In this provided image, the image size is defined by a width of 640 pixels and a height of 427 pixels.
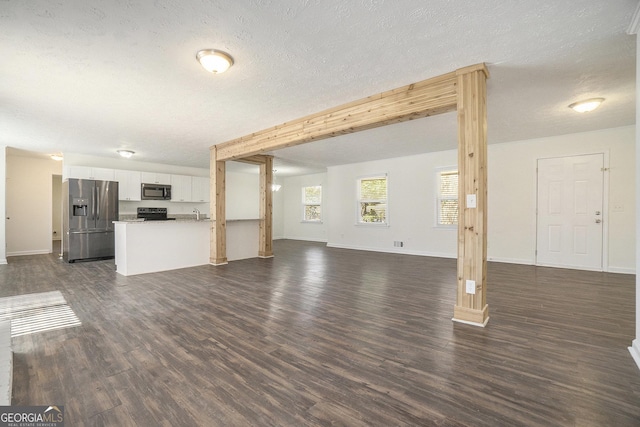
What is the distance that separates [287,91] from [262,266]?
12.0 feet

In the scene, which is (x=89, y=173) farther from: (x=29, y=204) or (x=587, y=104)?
(x=587, y=104)

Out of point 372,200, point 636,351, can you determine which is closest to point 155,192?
point 372,200

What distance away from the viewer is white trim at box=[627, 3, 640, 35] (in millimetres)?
1991

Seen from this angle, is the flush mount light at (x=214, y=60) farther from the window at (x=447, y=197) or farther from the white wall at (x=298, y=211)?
the white wall at (x=298, y=211)

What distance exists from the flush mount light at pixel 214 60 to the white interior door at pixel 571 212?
20.5ft

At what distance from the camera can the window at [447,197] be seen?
6812 mm

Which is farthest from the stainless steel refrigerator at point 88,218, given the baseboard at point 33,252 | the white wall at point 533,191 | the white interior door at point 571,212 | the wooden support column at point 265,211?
the white interior door at point 571,212

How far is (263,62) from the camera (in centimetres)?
271

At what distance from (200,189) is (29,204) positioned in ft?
14.2

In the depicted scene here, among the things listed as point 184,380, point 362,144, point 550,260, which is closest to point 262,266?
point 362,144

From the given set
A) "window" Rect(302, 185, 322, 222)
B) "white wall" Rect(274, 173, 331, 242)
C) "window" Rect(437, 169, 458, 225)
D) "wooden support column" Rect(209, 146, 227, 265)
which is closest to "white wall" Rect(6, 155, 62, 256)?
"wooden support column" Rect(209, 146, 227, 265)

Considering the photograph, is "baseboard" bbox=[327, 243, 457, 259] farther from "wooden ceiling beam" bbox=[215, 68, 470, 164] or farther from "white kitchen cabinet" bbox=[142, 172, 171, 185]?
"white kitchen cabinet" bbox=[142, 172, 171, 185]

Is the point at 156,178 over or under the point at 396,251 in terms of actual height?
over

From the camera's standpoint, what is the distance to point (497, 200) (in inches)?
242
